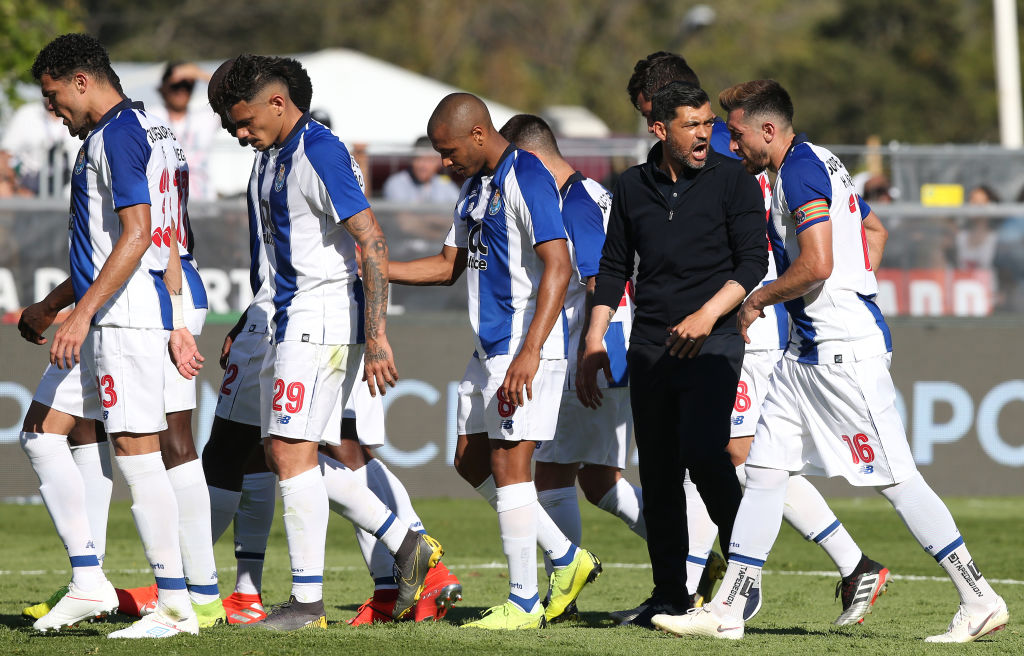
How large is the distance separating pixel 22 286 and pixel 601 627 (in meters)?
6.85

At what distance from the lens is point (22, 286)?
11.5 metres

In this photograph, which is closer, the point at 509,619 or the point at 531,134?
the point at 509,619

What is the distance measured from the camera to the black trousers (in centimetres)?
601

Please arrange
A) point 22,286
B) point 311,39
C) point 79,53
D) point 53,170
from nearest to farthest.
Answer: point 79,53 < point 22,286 < point 53,170 < point 311,39

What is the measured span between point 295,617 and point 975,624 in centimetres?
273

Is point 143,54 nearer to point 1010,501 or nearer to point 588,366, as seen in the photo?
point 1010,501

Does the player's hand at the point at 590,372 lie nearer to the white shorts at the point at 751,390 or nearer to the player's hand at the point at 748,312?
the player's hand at the point at 748,312

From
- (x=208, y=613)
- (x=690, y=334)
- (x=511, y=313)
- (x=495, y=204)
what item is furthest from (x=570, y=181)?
(x=208, y=613)

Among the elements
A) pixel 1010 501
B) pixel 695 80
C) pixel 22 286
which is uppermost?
pixel 695 80

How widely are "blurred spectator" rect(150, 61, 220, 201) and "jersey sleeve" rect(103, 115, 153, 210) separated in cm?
585

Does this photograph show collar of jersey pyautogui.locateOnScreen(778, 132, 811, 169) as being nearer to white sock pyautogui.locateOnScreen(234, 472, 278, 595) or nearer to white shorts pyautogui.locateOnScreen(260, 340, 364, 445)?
white shorts pyautogui.locateOnScreen(260, 340, 364, 445)

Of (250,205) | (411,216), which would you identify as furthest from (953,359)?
(250,205)

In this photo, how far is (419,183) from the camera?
13312 mm

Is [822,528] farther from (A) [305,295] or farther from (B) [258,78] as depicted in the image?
(B) [258,78]
